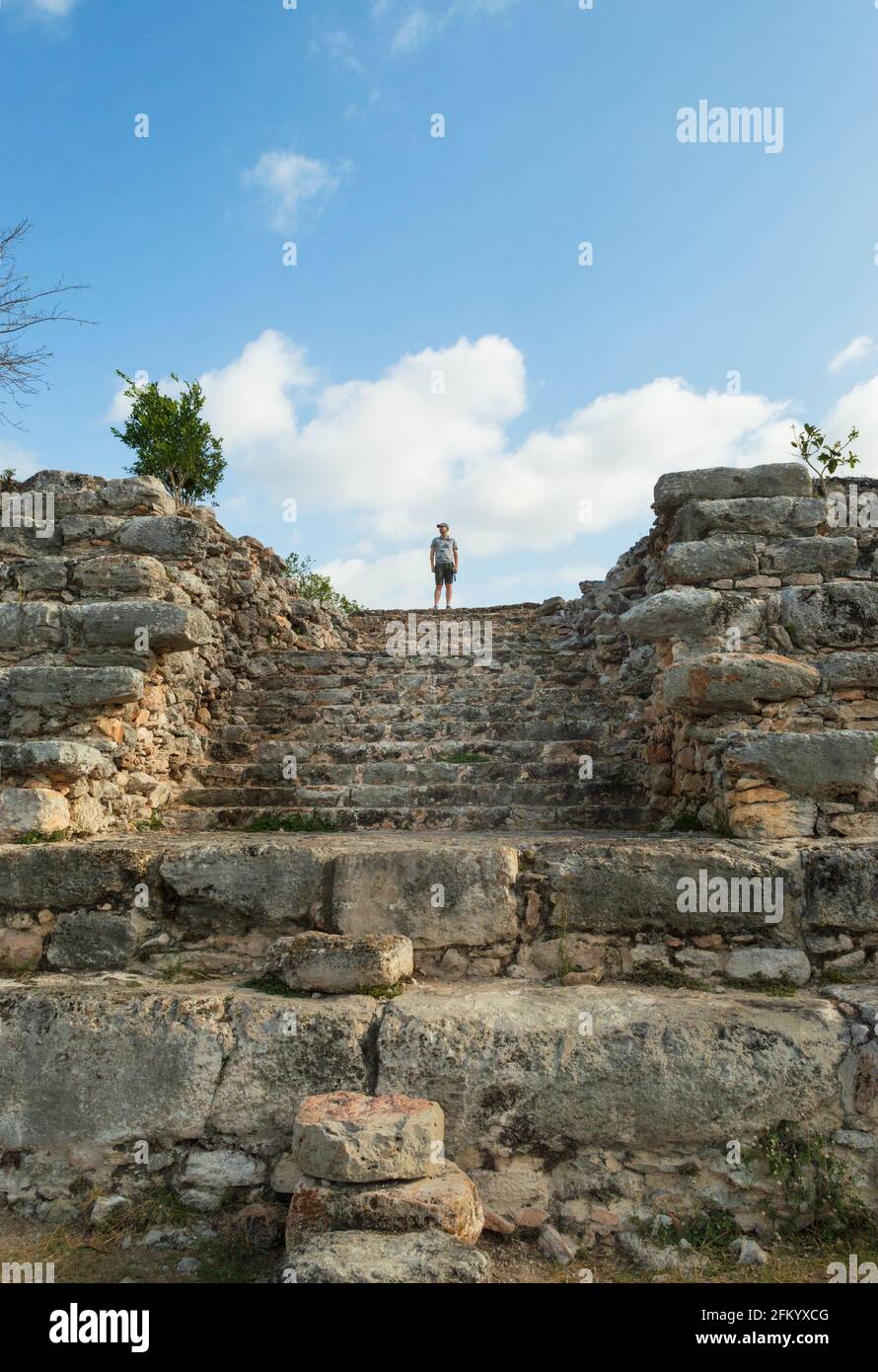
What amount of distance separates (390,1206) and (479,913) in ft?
4.12

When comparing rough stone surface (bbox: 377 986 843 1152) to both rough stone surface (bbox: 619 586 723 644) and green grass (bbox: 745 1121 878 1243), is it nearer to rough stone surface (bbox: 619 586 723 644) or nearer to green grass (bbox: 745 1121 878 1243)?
green grass (bbox: 745 1121 878 1243)

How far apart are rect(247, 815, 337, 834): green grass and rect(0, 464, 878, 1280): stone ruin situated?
0.13 feet

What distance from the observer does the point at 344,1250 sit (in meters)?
2.46

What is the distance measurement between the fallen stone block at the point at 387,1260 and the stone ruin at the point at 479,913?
0.19 feet

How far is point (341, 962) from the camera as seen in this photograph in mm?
3395

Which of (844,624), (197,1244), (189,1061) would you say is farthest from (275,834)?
(844,624)

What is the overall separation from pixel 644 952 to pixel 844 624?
6.82 feet

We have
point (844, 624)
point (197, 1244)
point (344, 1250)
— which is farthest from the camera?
point (844, 624)

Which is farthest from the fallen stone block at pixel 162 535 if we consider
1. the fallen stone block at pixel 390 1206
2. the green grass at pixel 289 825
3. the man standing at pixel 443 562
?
the man standing at pixel 443 562

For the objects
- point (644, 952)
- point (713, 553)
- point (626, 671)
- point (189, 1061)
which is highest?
point (713, 553)

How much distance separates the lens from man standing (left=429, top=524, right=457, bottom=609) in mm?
13742

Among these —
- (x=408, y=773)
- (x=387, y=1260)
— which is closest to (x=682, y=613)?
(x=408, y=773)

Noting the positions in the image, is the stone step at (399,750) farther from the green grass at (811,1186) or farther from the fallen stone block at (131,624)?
the green grass at (811,1186)

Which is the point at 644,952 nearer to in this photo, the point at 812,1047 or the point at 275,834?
the point at 812,1047
